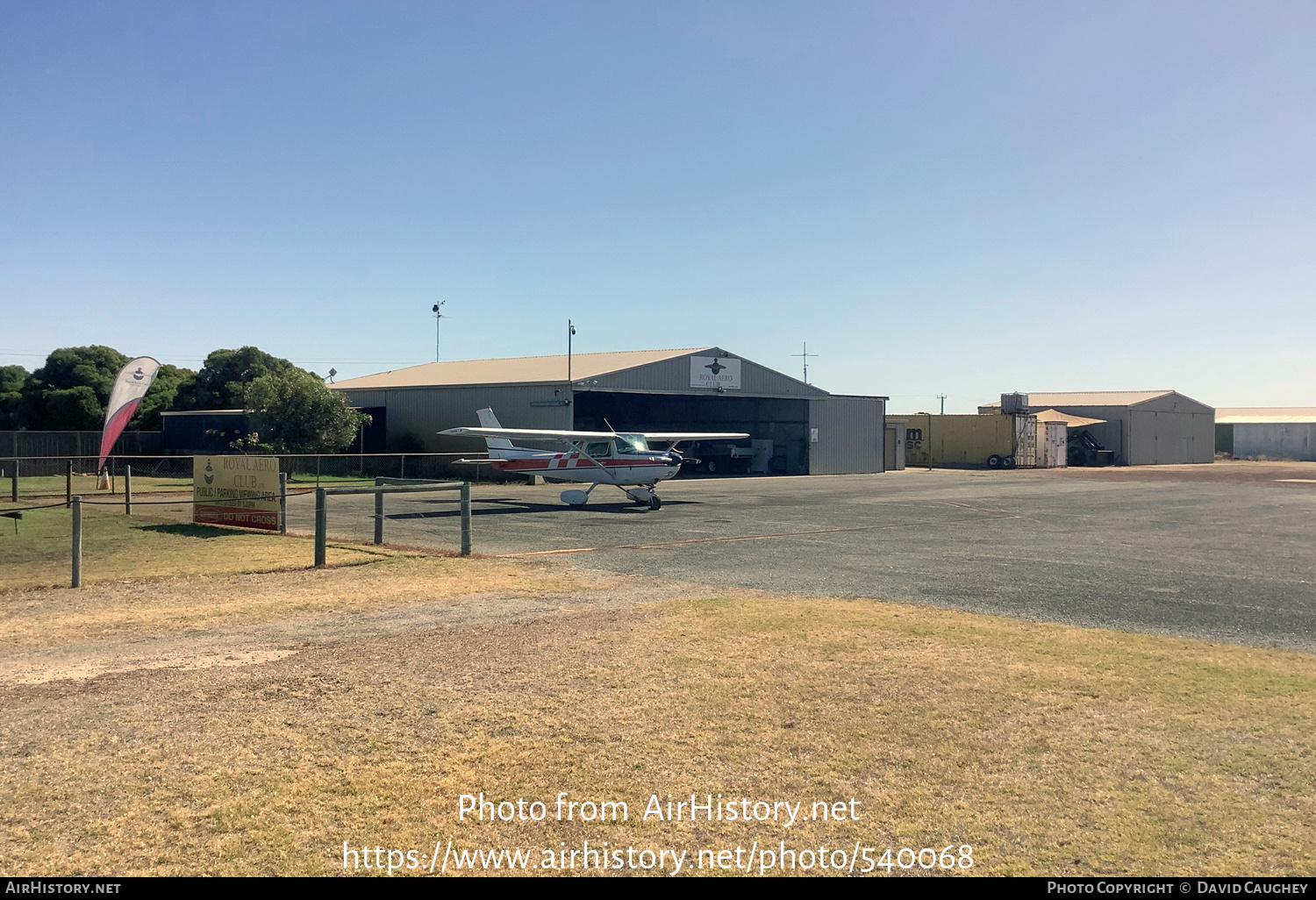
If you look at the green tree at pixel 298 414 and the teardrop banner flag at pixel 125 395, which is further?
the green tree at pixel 298 414

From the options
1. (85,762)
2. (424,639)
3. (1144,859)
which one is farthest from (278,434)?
(1144,859)

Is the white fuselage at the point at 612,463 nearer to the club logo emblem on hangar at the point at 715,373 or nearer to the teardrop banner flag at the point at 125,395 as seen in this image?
the teardrop banner flag at the point at 125,395

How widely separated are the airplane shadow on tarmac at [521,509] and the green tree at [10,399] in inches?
2122

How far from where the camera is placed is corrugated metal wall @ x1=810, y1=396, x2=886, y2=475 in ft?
176

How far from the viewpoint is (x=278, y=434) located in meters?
42.5

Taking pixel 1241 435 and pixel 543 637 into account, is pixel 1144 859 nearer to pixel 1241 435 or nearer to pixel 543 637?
pixel 543 637

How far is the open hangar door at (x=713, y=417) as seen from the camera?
53.8 m

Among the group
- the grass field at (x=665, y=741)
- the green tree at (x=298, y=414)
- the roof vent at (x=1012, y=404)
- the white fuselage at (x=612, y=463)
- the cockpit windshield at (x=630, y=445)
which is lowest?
the grass field at (x=665, y=741)

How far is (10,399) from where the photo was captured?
226 ft

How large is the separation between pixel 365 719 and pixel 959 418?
220ft

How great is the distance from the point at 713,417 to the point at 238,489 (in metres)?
40.1

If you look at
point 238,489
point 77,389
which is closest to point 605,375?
point 238,489

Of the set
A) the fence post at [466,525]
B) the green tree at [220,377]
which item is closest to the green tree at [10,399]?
the green tree at [220,377]

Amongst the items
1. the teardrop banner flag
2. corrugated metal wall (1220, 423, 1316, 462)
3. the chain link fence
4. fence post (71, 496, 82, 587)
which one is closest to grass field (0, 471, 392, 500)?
the chain link fence
